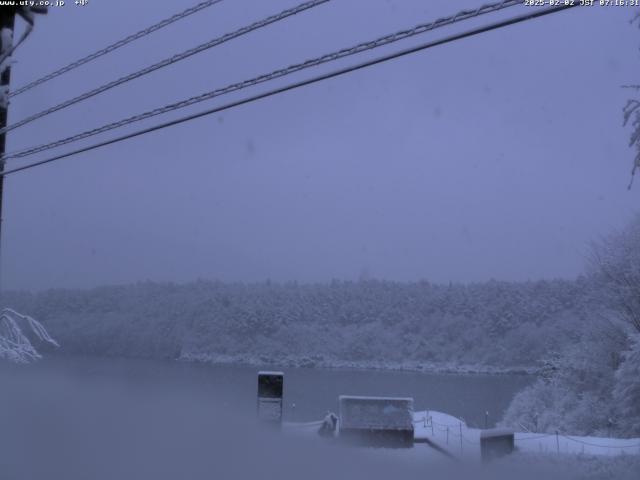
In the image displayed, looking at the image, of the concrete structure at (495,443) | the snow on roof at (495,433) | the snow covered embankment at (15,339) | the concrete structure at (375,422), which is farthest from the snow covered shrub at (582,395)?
the snow covered embankment at (15,339)

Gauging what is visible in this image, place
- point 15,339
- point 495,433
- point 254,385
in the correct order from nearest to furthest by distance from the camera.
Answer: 1. point 495,433
2. point 15,339
3. point 254,385

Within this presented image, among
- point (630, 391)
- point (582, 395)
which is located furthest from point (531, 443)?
point (582, 395)

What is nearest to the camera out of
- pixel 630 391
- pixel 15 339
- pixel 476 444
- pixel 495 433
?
pixel 495 433

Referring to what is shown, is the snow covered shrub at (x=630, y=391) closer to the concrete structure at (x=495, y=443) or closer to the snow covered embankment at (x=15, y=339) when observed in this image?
the concrete structure at (x=495, y=443)

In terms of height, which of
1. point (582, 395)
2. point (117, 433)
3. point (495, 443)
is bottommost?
point (582, 395)

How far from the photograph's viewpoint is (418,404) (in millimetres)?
39188

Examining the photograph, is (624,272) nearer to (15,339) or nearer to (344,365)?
(15,339)

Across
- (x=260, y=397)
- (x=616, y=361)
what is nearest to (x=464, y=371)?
(x=616, y=361)

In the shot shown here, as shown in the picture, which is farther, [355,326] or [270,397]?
[355,326]

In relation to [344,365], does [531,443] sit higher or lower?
higher

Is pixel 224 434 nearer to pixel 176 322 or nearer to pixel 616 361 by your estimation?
pixel 616 361

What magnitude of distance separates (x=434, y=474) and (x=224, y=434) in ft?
8.96

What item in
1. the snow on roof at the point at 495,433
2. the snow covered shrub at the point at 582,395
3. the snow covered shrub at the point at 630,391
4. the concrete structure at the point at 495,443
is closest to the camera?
the concrete structure at the point at 495,443

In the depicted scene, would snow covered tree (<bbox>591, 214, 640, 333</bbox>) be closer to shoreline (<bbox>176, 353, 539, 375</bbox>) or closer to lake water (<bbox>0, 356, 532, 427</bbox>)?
lake water (<bbox>0, 356, 532, 427</bbox>)
